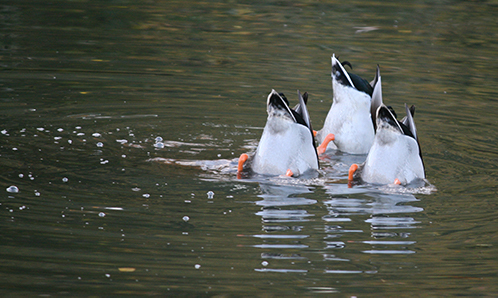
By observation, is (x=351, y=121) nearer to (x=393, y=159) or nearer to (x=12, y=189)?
(x=393, y=159)

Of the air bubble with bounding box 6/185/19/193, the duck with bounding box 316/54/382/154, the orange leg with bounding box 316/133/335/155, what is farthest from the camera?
the orange leg with bounding box 316/133/335/155

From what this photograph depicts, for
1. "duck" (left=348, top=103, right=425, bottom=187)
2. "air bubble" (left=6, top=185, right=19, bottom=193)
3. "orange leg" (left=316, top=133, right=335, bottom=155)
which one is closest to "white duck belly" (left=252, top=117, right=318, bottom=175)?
"duck" (left=348, top=103, right=425, bottom=187)

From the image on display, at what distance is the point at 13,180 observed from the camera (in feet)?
23.2

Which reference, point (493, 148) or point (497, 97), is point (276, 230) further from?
point (497, 97)

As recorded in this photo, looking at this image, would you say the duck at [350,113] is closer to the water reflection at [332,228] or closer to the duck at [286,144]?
the duck at [286,144]

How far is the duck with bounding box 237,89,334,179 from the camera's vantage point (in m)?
7.52

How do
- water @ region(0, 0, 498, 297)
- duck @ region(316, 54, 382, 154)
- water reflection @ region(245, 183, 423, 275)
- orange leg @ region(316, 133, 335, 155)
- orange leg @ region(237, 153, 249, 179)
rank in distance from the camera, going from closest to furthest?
water @ region(0, 0, 498, 297), water reflection @ region(245, 183, 423, 275), orange leg @ region(237, 153, 249, 179), duck @ region(316, 54, 382, 154), orange leg @ region(316, 133, 335, 155)

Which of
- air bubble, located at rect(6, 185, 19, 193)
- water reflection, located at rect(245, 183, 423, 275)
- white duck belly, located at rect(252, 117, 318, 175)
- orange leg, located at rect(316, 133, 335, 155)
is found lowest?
water reflection, located at rect(245, 183, 423, 275)

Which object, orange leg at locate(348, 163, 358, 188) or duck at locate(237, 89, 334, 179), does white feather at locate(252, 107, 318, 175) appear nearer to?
duck at locate(237, 89, 334, 179)

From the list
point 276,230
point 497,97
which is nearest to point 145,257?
point 276,230

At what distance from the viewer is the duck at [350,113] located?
907cm

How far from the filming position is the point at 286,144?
24.9ft

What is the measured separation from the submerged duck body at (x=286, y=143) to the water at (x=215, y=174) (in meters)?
0.17

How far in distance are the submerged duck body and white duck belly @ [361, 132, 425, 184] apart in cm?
69
